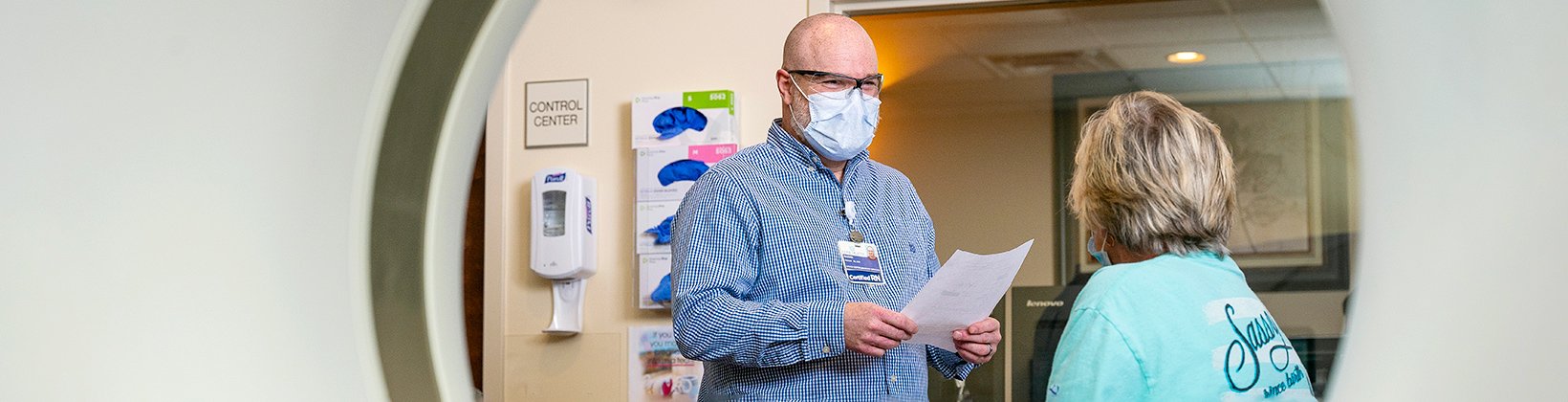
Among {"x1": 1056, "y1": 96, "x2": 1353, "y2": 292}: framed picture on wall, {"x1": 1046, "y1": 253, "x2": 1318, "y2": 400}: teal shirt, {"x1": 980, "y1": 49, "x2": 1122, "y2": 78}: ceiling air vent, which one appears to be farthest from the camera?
{"x1": 980, "y1": 49, "x2": 1122, "y2": 78}: ceiling air vent

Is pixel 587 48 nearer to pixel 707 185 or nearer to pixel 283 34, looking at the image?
pixel 707 185

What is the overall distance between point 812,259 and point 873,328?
0.63ft

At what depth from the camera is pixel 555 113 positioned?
3.79m

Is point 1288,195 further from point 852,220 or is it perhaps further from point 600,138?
point 852,220

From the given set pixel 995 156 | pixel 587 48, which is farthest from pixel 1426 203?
pixel 587 48

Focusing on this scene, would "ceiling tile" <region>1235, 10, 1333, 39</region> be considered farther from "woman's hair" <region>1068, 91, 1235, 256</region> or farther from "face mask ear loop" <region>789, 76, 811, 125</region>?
"woman's hair" <region>1068, 91, 1235, 256</region>

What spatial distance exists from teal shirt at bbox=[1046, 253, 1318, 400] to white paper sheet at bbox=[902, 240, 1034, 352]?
0.19 metres

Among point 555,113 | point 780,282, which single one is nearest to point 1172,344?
point 780,282

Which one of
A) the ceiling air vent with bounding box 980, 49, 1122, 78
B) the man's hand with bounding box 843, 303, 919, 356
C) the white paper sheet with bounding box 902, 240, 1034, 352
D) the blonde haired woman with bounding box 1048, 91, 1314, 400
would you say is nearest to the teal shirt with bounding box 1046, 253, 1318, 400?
the blonde haired woman with bounding box 1048, 91, 1314, 400

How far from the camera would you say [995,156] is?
147 inches

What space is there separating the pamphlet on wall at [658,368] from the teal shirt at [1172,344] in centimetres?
218

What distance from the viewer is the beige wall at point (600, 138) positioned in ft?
11.9

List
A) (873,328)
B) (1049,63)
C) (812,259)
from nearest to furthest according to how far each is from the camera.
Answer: (873,328), (812,259), (1049,63)

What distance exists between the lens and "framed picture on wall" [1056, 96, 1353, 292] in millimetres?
3621
